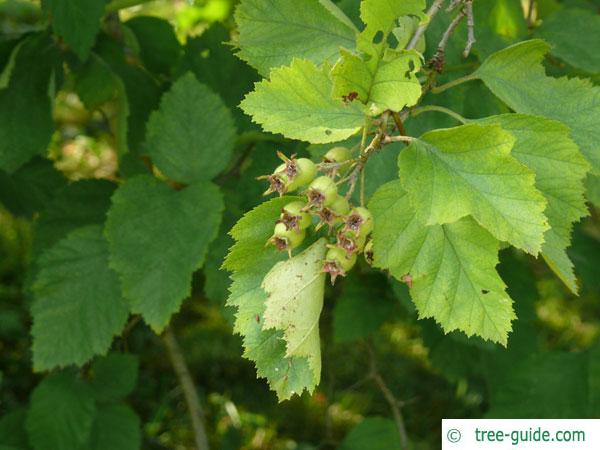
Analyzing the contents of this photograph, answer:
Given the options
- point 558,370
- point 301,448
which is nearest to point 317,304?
point 558,370

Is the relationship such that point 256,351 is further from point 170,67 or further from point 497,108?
point 170,67

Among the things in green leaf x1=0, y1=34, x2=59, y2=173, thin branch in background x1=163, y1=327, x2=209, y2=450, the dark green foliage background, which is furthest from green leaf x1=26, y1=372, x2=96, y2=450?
green leaf x1=0, y1=34, x2=59, y2=173

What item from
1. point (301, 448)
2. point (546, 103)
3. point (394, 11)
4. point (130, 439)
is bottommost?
point (301, 448)

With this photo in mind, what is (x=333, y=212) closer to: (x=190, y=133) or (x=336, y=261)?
(x=336, y=261)

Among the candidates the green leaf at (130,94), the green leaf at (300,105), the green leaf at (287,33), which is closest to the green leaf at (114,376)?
the green leaf at (130,94)

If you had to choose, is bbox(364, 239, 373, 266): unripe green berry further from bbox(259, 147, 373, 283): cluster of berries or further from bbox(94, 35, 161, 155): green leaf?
bbox(94, 35, 161, 155): green leaf

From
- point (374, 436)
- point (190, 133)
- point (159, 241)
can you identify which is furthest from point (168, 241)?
point (374, 436)
